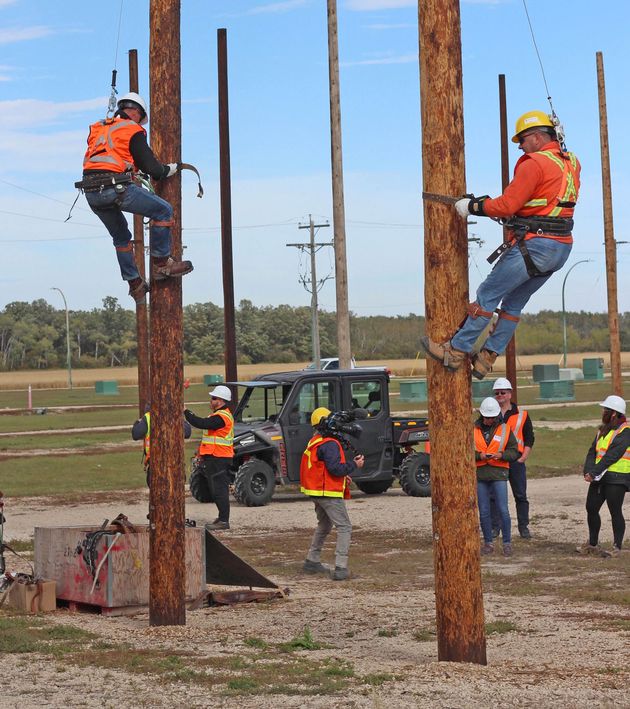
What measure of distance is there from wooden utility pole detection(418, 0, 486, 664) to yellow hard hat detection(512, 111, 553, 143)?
379mm

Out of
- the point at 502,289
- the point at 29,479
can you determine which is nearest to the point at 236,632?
the point at 502,289

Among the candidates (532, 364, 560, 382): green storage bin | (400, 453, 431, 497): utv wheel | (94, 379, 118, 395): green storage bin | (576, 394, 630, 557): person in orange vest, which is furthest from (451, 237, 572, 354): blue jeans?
(94, 379, 118, 395): green storage bin

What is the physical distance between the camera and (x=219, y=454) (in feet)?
59.0

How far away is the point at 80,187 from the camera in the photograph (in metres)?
10.0

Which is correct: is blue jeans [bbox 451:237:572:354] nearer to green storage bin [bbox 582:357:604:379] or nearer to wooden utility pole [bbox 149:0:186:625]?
wooden utility pole [bbox 149:0:186:625]

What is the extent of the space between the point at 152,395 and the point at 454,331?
3419 millimetres

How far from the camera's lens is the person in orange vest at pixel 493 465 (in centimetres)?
1511

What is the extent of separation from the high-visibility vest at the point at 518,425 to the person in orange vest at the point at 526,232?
25.8 ft

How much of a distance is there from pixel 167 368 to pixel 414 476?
12228mm

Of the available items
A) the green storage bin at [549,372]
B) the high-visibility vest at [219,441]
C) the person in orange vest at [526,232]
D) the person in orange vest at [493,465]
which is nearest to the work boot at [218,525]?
the high-visibility vest at [219,441]

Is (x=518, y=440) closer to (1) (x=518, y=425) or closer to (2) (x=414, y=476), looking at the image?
(1) (x=518, y=425)

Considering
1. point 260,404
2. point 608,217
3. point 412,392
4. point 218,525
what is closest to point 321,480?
point 218,525

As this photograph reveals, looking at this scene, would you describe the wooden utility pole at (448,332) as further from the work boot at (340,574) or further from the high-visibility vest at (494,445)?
the high-visibility vest at (494,445)

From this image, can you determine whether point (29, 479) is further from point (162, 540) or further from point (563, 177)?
point (563, 177)
